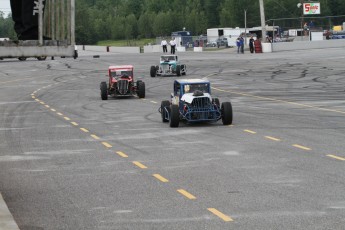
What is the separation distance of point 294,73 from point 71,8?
1874 inches

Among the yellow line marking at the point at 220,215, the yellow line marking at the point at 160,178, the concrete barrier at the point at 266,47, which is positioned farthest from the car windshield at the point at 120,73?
the concrete barrier at the point at 266,47

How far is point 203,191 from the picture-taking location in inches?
619

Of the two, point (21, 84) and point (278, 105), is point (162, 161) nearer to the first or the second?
point (278, 105)

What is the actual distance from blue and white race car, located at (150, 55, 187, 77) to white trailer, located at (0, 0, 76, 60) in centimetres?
4784

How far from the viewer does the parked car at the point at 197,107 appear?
27.2m

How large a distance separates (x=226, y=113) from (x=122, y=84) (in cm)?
1466

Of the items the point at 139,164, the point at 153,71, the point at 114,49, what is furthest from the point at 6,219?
the point at 114,49

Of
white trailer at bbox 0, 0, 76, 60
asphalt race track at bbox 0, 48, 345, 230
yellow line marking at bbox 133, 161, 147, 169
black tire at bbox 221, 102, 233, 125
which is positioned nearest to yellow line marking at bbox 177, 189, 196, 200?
asphalt race track at bbox 0, 48, 345, 230

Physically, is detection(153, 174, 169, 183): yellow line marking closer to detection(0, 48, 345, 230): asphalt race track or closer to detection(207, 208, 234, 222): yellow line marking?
detection(0, 48, 345, 230): asphalt race track

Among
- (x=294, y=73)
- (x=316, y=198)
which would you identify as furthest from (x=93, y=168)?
(x=294, y=73)

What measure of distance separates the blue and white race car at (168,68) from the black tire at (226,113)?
2868 cm

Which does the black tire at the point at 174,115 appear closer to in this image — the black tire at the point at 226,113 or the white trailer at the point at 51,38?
the black tire at the point at 226,113

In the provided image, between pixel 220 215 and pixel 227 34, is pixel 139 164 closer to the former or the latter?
pixel 220 215

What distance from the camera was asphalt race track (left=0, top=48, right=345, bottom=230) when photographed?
13414 millimetres
